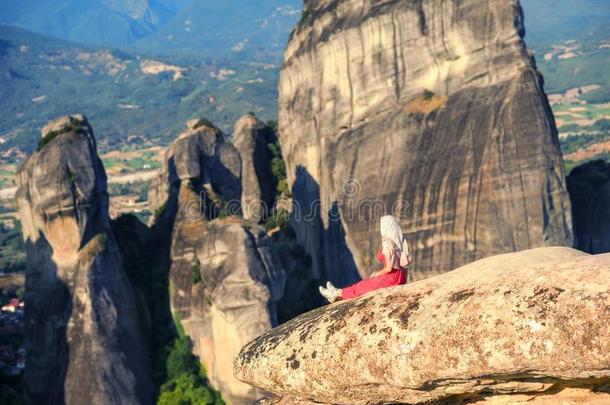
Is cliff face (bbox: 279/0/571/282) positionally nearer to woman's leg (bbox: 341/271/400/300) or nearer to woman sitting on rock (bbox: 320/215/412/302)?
woman sitting on rock (bbox: 320/215/412/302)

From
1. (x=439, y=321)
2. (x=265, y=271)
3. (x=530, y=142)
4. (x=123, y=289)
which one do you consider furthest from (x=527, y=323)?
(x=530, y=142)

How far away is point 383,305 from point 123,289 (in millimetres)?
21101

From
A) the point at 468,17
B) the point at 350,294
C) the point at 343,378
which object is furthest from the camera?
the point at 468,17

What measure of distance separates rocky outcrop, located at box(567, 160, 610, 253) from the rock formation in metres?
15.5

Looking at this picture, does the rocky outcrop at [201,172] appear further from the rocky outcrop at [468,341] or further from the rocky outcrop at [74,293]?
the rocky outcrop at [468,341]

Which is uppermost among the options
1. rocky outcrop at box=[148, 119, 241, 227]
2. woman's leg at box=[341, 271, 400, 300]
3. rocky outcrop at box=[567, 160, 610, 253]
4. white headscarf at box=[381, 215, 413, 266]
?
rocky outcrop at box=[148, 119, 241, 227]

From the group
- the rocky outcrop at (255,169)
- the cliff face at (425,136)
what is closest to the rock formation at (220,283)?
the cliff face at (425,136)

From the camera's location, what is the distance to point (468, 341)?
30.2 feet

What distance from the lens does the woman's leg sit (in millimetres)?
11812

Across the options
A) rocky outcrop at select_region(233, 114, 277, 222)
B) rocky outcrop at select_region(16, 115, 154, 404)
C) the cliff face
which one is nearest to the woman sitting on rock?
rocky outcrop at select_region(16, 115, 154, 404)

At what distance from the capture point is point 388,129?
3772 centimetres

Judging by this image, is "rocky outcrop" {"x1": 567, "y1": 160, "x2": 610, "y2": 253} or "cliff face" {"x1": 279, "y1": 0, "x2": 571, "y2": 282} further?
"rocky outcrop" {"x1": 567, "y1": 160, "x2": 610, "y2": 253}

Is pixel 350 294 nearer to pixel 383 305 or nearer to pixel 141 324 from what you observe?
pixel 383 305

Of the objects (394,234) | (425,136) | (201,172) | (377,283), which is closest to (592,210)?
(425,136)
